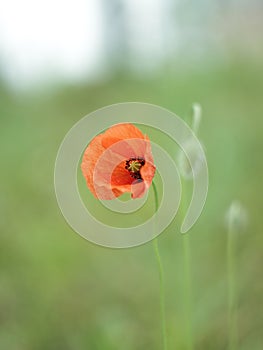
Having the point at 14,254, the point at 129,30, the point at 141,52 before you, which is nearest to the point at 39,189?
the point at 14,254

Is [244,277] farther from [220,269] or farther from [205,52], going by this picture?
[205,52]

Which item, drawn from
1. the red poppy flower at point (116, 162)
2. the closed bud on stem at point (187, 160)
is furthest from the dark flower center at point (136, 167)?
the closed bud on stem at point (187, 160)

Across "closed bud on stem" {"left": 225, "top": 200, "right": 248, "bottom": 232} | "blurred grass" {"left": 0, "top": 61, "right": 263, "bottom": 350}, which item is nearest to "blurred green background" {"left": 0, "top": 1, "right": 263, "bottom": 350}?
"blurred grass" {"left": 0, "top": 61, "right": 263, "bottom": 350}

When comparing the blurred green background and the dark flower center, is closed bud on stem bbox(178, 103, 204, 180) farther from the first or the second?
the dark flower center

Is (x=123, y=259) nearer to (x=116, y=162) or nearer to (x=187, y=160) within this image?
(x=187, y=160)

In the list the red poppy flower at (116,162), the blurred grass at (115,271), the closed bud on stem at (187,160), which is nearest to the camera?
the red poppy flower at (116,162)

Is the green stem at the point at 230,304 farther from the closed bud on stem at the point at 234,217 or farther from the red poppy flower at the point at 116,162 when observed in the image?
the red poppy flower at the point at 116,162
